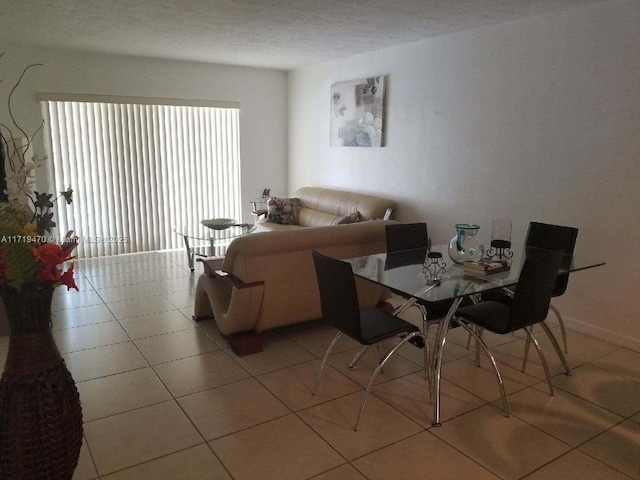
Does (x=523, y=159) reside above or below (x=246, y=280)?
above

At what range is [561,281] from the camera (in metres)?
3.20

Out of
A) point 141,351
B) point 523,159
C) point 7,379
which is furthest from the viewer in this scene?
point 523,159

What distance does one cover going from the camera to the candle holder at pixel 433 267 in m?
2.70

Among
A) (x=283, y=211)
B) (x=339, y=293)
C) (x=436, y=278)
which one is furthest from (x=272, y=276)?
(x=283, y=211)

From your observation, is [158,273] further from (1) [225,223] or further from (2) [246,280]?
(2) [246,280]

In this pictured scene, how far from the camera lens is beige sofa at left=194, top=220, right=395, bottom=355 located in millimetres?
3184

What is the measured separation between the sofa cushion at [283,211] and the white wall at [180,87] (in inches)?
36.8

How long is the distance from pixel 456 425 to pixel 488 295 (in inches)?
42.1

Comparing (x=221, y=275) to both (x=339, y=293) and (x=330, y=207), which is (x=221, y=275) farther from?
(x=330, y=207)

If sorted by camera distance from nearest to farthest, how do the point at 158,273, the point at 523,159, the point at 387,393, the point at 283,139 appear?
the point at 387,393 → the point at 523,159 → the point at 158,273 → the point at 283,139

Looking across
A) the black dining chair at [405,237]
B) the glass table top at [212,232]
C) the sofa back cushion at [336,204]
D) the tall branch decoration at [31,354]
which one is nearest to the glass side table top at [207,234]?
the glass table top at [212,232]

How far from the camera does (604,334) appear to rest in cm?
363

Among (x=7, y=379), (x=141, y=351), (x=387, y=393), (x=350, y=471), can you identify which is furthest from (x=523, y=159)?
(x=7, y=379)

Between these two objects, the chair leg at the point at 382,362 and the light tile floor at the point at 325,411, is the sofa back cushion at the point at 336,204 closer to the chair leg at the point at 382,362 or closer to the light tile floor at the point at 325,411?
the light tile floor at the point at 325,411
